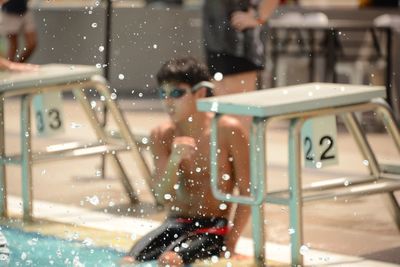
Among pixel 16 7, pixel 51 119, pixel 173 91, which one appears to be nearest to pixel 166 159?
pixel 173 91

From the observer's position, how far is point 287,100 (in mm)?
4965

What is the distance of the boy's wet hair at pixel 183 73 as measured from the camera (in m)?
5.27

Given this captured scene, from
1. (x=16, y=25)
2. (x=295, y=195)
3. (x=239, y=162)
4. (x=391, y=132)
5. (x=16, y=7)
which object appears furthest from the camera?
(x=16, y=25)

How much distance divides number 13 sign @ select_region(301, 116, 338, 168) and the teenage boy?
31 cm

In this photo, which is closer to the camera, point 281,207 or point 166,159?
point 166,159

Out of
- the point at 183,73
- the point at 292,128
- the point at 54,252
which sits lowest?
the point at 54,252

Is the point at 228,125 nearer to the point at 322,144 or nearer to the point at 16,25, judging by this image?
the point at 322,144

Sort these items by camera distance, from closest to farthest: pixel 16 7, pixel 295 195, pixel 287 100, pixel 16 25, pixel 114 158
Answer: pixel 295 195 → pixel 287 100 → pixel 114 158 → pixel 16 7 → pixel 16 25

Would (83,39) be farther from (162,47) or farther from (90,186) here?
(90,186)

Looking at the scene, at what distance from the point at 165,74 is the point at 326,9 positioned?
7.87 metres

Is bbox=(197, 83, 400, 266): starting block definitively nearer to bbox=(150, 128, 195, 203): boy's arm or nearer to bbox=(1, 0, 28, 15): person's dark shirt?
bbox=(150, 128, 195, 203): boy's arm

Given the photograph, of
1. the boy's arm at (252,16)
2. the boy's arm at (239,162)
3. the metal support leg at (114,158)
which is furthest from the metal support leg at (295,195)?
the metal support leg at (114,158)

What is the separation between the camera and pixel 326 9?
509 inches

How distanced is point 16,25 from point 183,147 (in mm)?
6975
